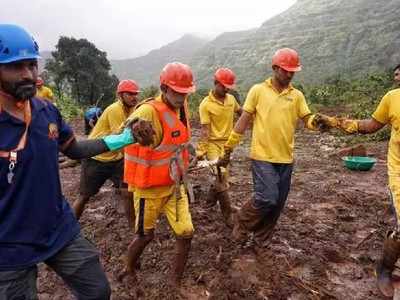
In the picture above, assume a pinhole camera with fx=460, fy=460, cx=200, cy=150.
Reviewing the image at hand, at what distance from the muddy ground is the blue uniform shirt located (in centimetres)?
172

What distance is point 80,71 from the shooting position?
30.4 m

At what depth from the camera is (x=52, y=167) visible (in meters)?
2.49

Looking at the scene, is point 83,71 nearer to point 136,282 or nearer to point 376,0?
point 136,282

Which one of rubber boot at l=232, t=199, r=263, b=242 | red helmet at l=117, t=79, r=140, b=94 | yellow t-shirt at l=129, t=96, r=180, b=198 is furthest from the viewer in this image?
red helmet at l=117, t=79, r=140, b=94

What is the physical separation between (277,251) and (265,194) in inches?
27.1

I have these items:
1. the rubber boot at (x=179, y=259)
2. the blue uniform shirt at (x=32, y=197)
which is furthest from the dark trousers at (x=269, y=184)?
the blue uniform shirt at (x=32, y=197)

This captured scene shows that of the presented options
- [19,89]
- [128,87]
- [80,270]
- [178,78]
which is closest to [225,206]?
[128,87]

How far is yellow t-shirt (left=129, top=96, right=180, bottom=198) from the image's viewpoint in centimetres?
355

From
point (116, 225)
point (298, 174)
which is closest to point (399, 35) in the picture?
point (298, 174)

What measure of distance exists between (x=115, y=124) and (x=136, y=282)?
6.14 feet

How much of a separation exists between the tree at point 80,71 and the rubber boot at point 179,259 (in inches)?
1082

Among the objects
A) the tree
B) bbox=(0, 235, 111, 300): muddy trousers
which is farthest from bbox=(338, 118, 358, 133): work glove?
the tree

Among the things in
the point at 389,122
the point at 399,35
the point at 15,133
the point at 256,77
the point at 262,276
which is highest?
the point at 15,133

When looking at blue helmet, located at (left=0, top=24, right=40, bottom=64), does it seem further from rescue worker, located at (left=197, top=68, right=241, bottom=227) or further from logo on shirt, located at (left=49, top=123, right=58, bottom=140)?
rescue worker, located at (left=197, top=68, right=241, bottom=227)
